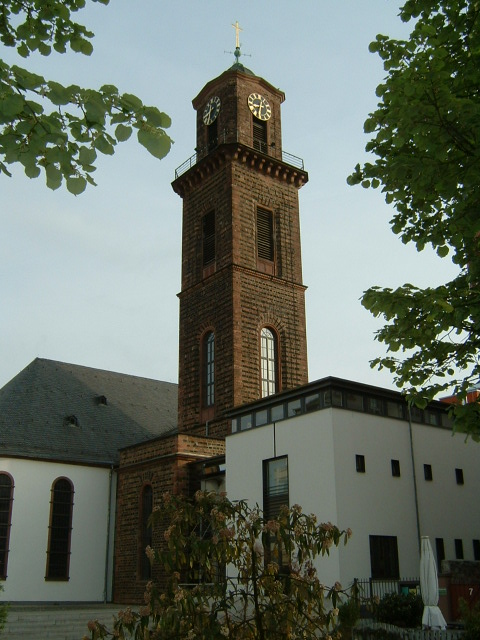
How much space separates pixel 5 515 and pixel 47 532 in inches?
77.8

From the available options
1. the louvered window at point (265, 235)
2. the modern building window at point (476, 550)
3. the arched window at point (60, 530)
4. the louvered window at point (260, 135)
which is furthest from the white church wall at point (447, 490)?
the louvered window at point (260, 135)

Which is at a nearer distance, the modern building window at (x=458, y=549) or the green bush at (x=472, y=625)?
the green bush at (x=472, y=625)

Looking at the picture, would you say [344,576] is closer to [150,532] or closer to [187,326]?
[150,532]

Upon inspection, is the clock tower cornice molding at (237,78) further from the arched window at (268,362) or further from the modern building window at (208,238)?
the arched window at (268,362)

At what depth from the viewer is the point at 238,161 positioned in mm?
34188

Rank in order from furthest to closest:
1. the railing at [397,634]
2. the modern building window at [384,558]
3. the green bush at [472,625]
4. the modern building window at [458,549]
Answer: the modern building window at [458,549] → the modern building window at [384,558] → the railing at [397,634] → the green bush at [472,625]

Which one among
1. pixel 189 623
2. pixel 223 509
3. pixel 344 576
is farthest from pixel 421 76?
pixel 344 576

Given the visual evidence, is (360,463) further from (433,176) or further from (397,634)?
(433,176)

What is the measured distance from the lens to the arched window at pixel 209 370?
31.6m

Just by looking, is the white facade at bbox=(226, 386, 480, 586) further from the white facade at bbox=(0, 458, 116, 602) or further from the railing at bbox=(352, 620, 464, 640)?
the white facade at bbox=(0, 458, 116, 602)

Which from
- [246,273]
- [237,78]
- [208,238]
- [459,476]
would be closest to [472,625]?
[459,476]

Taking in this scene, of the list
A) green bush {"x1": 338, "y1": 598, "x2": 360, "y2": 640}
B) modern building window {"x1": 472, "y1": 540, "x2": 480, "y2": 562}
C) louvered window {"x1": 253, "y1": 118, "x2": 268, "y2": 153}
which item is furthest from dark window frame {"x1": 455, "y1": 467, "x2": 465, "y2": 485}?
louvered window {"x1": 253, "y1": 118, "x2": 268, "y2": 153}

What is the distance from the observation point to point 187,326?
112ft

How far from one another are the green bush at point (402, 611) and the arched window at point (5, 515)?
17.1 meters
